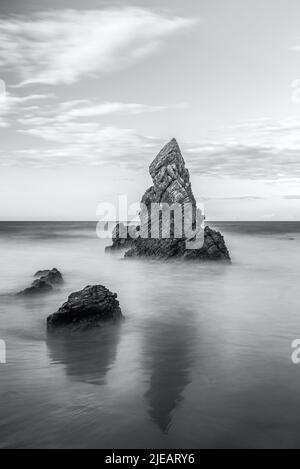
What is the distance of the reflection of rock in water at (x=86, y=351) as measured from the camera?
9.23m

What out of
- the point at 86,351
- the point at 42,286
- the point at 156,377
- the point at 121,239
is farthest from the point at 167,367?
the point at 121,239

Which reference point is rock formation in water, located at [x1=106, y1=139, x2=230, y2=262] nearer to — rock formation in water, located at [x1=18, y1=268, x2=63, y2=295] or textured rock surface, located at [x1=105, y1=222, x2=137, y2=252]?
textured rock surface, located at [x1=105, y1=222, x2=137, y2=252]

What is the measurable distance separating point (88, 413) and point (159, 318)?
770cm

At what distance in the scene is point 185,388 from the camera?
8.46 meters

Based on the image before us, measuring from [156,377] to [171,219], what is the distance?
78.3ft

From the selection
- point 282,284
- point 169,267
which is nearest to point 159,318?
point 282,284

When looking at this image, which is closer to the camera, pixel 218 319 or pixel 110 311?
pixel 110 311

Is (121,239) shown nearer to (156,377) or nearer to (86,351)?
(86,351)

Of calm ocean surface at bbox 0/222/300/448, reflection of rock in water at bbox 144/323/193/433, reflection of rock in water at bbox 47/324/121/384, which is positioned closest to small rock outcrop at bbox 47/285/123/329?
reflection of rock in water at bbox 47/324/121/384

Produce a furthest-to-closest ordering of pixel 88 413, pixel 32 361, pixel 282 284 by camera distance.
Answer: pixel 282 284 < pixel 32 361 < pixel 88 413

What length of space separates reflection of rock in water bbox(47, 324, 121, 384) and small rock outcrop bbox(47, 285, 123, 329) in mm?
Answer: 373

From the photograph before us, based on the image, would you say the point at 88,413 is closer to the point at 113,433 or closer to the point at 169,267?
the point at 113,433

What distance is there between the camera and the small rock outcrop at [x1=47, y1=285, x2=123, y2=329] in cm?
1239

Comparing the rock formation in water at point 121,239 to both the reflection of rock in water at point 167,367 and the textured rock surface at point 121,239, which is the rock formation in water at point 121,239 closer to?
the textured rock surface at point 121,239
